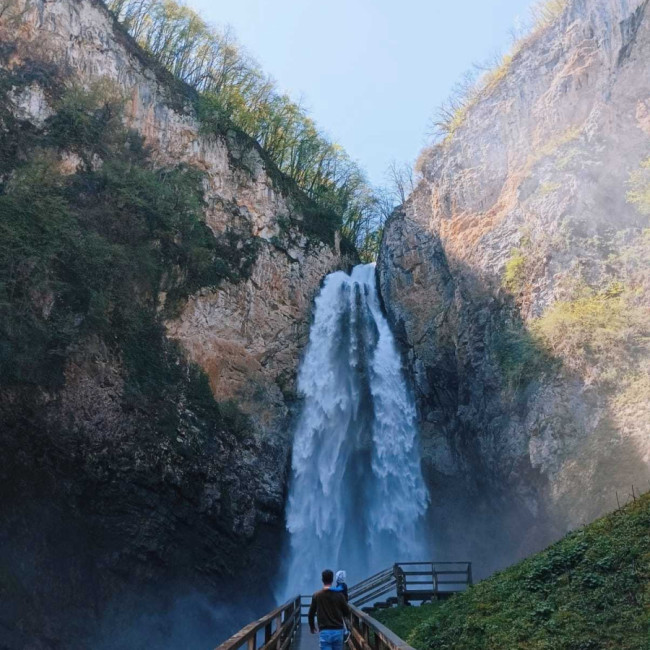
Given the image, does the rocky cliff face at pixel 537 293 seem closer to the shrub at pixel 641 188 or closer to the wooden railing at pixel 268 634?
the shrub at pixel 641 188

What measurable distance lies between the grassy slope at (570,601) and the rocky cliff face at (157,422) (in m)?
10.7

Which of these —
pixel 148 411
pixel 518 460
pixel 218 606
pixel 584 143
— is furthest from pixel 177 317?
pixel 584 143

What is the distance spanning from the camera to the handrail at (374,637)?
4805 mm

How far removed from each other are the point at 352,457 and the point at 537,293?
9.45 metres

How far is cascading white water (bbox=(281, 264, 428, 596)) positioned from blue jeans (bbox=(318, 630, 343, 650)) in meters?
13.8

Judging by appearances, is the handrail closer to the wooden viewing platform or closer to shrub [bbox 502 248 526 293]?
the wooden viewing platform

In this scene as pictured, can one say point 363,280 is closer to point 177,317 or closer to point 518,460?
point 177,317

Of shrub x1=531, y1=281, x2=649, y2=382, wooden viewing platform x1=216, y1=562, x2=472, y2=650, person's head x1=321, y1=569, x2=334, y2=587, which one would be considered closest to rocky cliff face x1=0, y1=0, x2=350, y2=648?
wooden viewing platform x1=216, y1=562, x2=472, y2=650

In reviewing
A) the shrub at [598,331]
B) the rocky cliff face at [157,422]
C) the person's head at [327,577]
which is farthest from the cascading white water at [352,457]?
the person's head at [327,577]

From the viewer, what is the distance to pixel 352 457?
22109 mm

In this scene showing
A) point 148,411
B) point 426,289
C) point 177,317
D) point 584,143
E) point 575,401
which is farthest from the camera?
point 426,289

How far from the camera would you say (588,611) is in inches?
257

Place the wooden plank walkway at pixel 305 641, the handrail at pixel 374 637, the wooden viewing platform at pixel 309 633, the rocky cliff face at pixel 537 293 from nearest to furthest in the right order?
the handrail at pixel 374 637, the wooden viewing platform at pixel 309 633, the wooden plank walkway at pixel 305 641, the rocky cliff face at pixel 537 293

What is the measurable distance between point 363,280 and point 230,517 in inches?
568
